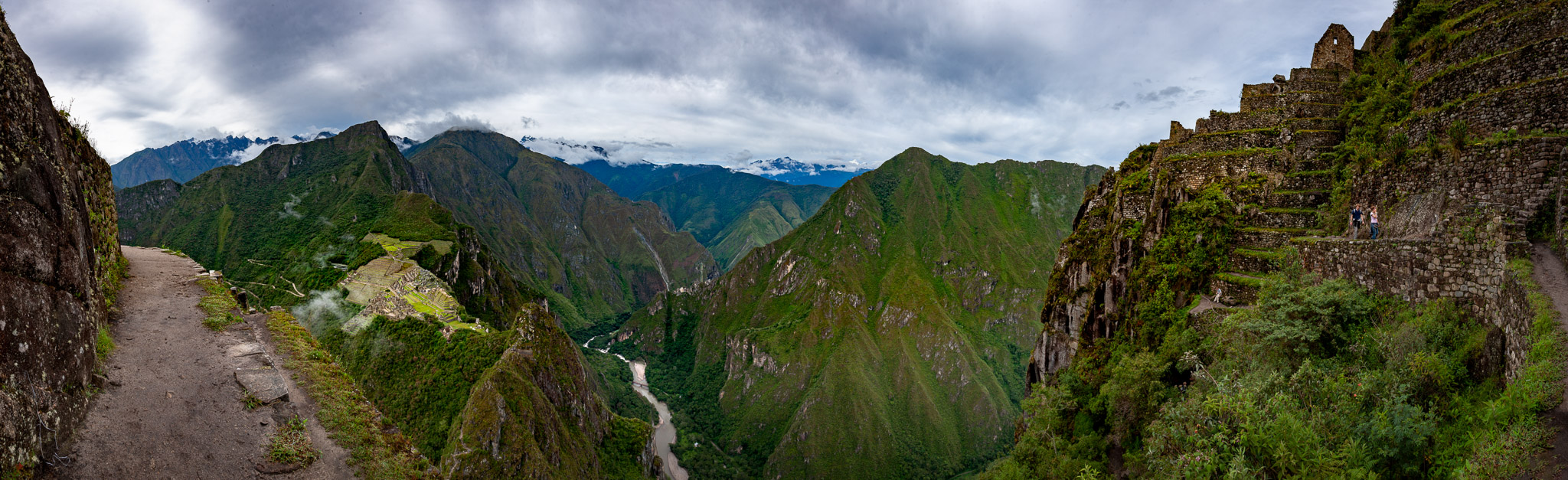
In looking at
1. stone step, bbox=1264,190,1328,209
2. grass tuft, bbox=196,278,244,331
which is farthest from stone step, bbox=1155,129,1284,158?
grass tuft, bbox=196,278,244,331

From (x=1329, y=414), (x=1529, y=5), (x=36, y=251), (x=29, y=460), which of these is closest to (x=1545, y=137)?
(x=1529, y=5)

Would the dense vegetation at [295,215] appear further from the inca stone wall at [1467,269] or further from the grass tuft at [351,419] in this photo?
the inca stone wall at [1467,269]

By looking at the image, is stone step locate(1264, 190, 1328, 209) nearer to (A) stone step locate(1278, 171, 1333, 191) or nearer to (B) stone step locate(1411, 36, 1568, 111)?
(A) stone step locate(1278, 171, 1333, 191)

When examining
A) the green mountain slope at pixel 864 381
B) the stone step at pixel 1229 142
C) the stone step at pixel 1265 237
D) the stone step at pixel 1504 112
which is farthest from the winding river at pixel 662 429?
the stone step at pixel 1504 112

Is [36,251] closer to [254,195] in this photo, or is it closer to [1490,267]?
[1490,267]

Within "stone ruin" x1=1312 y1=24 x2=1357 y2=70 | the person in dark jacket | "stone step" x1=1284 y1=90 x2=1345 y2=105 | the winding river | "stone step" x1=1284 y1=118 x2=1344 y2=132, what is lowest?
the winding river

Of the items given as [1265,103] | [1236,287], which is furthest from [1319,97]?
[1236,287]
